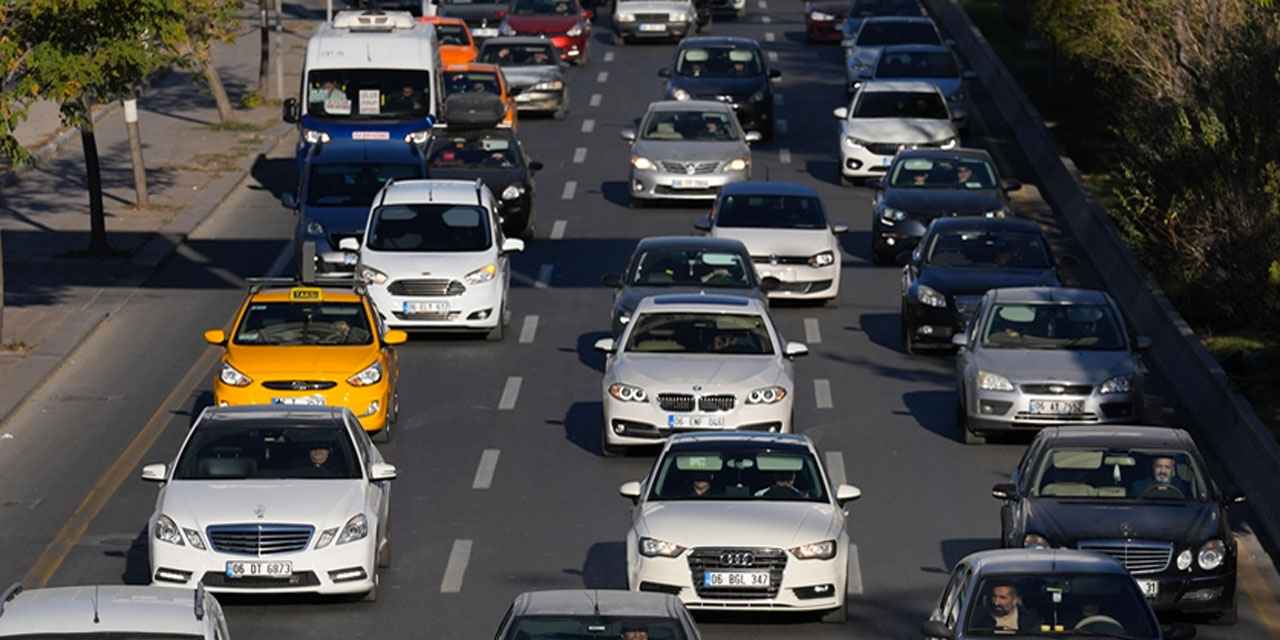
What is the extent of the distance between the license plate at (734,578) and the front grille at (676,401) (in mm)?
5690

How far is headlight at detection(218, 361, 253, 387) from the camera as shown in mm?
23547

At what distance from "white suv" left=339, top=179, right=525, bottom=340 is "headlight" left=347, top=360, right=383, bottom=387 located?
4475 millimetres

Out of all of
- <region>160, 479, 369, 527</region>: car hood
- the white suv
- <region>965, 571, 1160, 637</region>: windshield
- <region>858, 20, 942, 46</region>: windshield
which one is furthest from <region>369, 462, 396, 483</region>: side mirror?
<region>858, 20, 942, 46</region>: windshield

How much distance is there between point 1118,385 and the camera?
24.0 meters

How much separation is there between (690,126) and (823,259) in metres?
8.00

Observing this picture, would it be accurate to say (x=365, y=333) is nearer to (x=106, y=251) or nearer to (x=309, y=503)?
(x=309, y=503)

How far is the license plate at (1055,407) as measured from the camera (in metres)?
23.9

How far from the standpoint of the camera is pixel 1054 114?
161ft

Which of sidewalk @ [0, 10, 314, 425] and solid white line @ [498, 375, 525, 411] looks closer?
solid white line @ [498, 375, 525, 411]

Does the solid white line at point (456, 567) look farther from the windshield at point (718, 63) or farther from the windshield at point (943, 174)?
the windshield at point (718, 63)

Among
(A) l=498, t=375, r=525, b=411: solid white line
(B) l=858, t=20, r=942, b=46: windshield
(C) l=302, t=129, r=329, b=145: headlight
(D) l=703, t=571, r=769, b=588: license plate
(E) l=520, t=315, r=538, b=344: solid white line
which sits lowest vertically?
(B) l=858, t=20, r=942, b=46: windshield

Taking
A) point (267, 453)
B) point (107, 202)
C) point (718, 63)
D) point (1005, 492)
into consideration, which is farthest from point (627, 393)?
point (718, 63)

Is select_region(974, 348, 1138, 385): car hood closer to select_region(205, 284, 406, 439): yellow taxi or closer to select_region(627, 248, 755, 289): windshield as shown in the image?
select_region(627, 248, 755, 289): windshield

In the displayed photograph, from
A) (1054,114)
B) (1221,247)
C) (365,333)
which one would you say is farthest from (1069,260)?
(1054,114)
